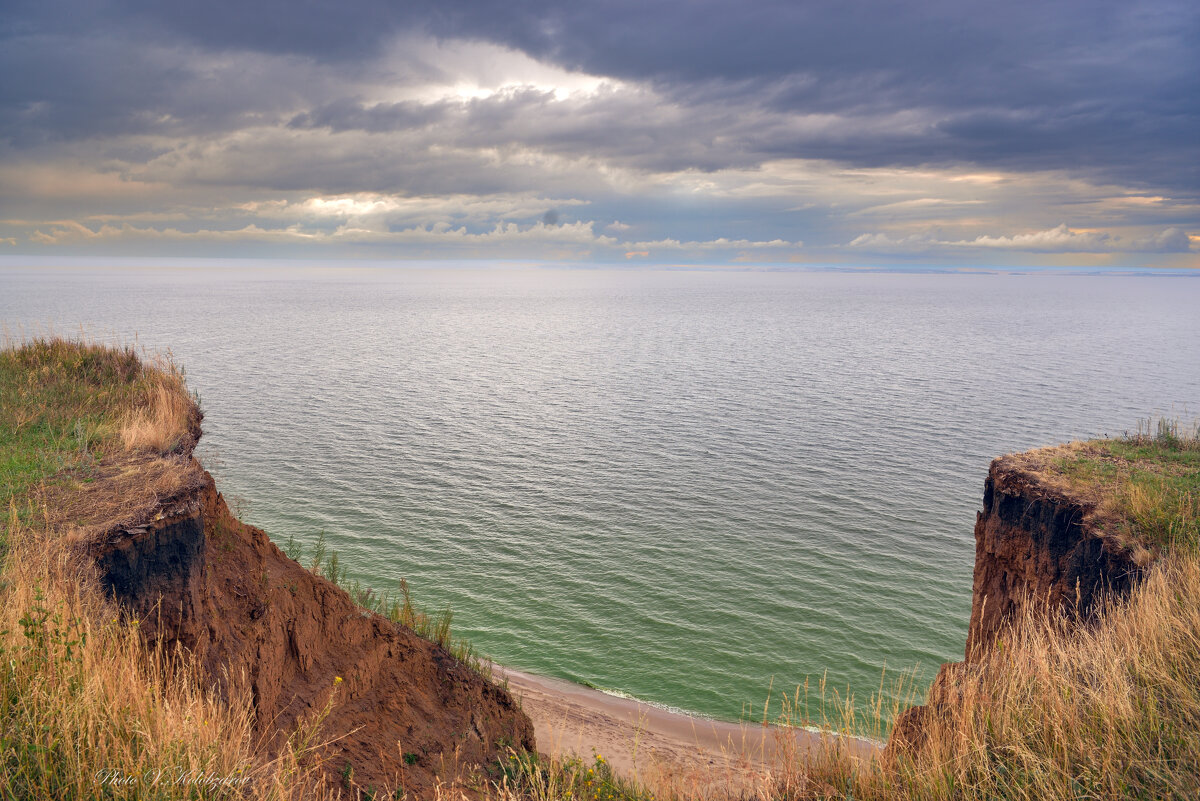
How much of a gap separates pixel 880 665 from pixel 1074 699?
12449mm

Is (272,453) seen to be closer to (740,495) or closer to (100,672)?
(740,495)

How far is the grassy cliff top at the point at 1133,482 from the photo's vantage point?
11.0 metres

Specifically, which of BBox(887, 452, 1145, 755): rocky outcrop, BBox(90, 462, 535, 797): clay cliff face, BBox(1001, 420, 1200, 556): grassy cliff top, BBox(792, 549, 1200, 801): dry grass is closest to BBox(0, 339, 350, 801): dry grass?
BBox(90, 462, 535, 797): clay cliff face

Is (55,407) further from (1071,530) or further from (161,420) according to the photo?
(1071,530)

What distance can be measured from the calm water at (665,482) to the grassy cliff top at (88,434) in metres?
8.06

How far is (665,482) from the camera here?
30.4 m

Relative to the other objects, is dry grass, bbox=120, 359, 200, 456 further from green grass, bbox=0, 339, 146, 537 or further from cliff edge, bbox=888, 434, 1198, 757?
cliff edge, bbox=888, 434, 1198, 757

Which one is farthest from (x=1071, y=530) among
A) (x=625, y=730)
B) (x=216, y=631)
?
(x=216, y=631)

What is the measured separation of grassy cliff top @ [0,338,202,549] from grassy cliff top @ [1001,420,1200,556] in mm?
14744

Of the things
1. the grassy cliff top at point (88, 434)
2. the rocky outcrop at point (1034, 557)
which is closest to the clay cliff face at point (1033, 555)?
the rocky outcrop at point (1034, 557)

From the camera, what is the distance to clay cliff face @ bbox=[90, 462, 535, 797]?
8469 mm

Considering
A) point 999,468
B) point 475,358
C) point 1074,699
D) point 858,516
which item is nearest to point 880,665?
point 999,468

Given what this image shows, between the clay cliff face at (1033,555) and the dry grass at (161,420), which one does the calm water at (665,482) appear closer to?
the clay cliff face at (1033,555)

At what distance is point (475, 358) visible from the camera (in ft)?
218
